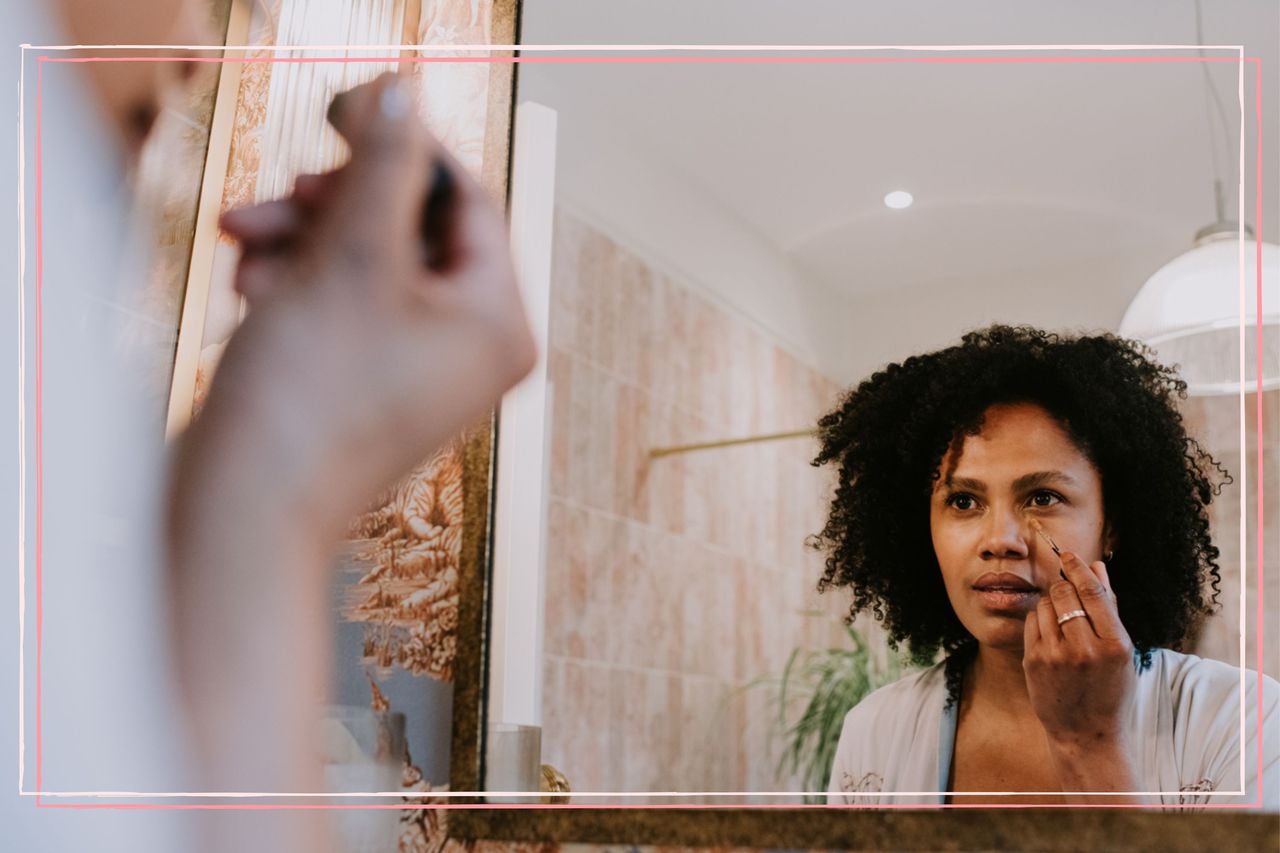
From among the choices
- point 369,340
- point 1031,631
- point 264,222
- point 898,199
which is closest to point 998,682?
point 1031,631

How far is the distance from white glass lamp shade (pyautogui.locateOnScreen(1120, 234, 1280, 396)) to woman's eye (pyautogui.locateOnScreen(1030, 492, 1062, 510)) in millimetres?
118

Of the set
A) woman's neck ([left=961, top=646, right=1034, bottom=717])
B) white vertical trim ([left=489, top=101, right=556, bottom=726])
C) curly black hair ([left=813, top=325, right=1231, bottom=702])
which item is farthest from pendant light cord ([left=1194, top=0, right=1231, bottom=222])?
white vertical trim ([left=489, top=101, right=556, bottom=726])

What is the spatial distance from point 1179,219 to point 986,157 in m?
0.14

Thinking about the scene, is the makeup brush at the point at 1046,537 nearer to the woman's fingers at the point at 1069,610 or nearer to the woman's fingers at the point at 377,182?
the woman's fingers at the point at 1069,610

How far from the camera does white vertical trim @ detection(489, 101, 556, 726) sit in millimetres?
986

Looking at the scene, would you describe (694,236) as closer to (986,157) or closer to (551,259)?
(551,259)

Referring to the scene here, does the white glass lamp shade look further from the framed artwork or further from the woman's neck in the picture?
the framed artwork

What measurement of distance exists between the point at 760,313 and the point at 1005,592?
0.28m

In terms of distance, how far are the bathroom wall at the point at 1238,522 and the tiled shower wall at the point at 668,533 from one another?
25 centimetres

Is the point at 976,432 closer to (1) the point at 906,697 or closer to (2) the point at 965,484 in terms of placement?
(2) the point at 965,484

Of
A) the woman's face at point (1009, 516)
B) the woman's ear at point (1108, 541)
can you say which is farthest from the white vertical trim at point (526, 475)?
the woman's ear at point (1108, 541)

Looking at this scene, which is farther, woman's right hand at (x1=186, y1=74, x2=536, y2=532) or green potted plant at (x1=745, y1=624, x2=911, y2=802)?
woman's right hand at (x1=186, y1=74, x2=536, y2=532)

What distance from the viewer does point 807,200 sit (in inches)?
39.1

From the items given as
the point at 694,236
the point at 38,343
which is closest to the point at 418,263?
the point at 694,236
